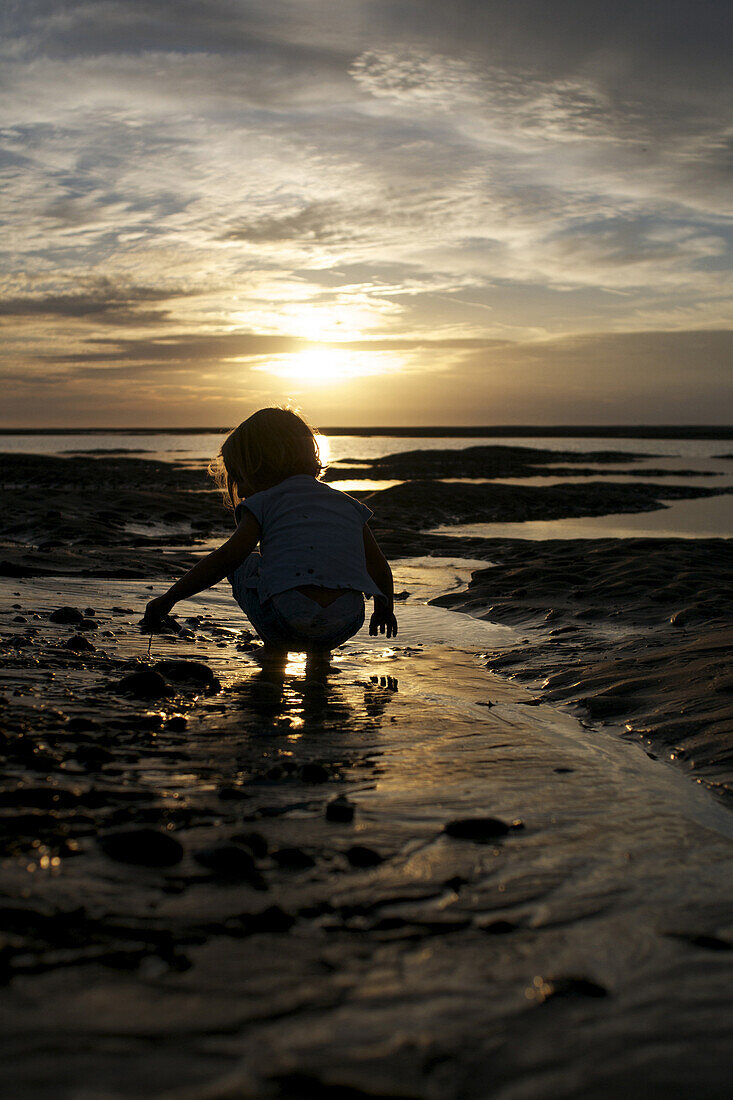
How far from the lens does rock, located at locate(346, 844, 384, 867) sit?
2330 millimetres

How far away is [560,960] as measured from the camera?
74.9 inches

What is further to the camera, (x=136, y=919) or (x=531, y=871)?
(x=531, y=871)

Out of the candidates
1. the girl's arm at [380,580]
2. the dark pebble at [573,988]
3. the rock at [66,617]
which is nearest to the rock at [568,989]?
the dark pebble at [573,988]

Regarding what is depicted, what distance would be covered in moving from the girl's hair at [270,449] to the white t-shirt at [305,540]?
172 mm

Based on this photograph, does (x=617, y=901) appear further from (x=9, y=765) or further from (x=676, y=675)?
(x=676, y=675)

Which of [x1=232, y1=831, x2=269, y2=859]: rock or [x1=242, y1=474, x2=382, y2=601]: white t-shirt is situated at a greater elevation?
[x1=242, y1=474, x2=382, y2=601]: white t-shirt

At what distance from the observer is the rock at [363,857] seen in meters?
2.33

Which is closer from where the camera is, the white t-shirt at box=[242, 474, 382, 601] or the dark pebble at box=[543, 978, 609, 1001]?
the dark pebble at box=[543, 978, 609, 1001]

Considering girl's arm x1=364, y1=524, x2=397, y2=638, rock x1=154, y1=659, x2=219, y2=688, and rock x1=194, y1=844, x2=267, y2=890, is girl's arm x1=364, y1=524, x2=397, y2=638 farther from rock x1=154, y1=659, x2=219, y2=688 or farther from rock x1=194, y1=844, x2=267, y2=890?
rock x1=194, y1=844, x2=267, y2=890

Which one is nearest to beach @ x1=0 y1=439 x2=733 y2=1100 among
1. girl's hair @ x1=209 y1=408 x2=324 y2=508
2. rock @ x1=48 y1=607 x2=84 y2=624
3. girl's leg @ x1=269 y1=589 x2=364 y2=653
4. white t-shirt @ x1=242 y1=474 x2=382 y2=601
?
rock @ x1=48 y1=607 x2=84 y2=624

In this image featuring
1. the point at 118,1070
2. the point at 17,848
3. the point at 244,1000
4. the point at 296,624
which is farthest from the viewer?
the point at 296,624

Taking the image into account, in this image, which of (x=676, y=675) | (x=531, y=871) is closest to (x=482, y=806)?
(x=531, y=871)

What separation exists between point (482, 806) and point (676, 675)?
2429mm

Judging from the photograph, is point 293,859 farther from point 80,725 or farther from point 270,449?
point 270,449
